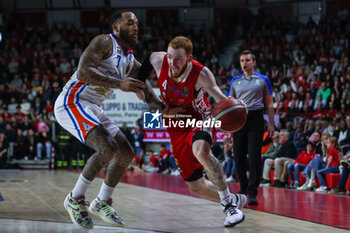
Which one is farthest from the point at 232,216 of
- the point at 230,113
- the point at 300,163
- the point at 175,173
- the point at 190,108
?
the point at 175,173

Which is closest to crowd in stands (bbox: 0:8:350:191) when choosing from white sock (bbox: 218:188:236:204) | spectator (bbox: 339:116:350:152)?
spectator (bbox: 339:116:350:152)

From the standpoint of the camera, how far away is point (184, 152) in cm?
442

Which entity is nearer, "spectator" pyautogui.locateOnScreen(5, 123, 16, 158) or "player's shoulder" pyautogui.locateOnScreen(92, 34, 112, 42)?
"player's shoulder" pyautogui.locateOnScreen(92, 34, 112, 42)

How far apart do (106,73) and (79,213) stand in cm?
Result: 118

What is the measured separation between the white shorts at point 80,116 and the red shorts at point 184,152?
1.80ft

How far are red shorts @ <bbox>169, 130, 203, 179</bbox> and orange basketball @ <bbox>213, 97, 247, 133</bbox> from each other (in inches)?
13.0

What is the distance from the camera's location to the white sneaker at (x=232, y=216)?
167 inches

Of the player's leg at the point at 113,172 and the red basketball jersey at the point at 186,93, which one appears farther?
the red basketball jersey at the point at 186,93

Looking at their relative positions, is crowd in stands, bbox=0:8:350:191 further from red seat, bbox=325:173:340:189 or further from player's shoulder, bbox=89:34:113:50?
player's shoulder, bbox=89:34:113:50

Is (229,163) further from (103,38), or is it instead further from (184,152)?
(103,38)

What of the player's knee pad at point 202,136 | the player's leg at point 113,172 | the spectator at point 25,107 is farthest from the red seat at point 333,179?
the spectator at point 25,107

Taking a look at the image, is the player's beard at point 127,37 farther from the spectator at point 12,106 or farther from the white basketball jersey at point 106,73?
the spectator at point 12,106

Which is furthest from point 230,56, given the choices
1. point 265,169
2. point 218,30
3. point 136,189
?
point 136,189

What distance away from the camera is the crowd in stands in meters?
9.94
